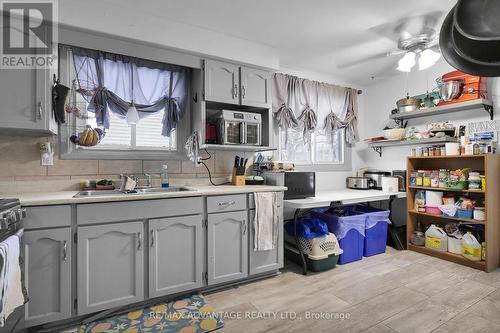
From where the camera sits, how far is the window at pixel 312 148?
356 centimetres

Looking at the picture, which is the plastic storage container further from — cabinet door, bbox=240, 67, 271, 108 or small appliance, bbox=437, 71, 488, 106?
cabinet door, bbox=240, 67, 271, 108

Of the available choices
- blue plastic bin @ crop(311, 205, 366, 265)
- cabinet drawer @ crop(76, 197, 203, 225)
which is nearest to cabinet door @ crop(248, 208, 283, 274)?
cabinet drawer @ crop(76, 197, 203, 225)

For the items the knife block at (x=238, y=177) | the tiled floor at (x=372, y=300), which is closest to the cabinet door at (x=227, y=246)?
the tiled floor at (x=372, y=300)

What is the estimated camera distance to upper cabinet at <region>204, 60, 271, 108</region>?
101 inches

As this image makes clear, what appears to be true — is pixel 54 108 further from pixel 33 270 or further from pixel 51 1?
pixel 33 270

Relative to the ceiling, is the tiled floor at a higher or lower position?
lower

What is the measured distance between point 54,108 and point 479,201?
4.19m

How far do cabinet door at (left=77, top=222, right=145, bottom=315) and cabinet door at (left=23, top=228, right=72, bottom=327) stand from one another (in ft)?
0.25

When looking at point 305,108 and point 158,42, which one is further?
point 305,108

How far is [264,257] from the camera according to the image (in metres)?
2.48

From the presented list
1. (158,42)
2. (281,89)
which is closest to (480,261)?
(281,89)

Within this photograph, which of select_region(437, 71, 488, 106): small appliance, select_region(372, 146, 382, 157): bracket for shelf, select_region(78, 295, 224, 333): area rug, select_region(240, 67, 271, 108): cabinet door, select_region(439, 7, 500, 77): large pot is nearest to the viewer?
select_region(439, 7, 500, 77): large pot

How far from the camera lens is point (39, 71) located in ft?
6.14

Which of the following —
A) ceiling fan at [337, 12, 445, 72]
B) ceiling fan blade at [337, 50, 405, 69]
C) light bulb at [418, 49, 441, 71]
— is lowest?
light bulb at [418, 49, 441, 71]
